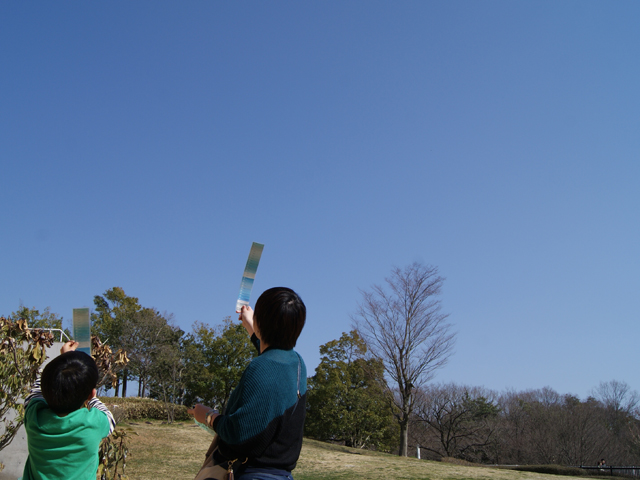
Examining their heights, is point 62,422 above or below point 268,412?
below

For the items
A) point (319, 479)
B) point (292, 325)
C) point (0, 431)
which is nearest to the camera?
point (292, 325)

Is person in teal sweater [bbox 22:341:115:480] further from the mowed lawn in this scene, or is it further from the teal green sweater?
the mowed lawn

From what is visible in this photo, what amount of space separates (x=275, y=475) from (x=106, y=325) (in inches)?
1343

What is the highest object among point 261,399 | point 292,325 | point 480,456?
point 292,325

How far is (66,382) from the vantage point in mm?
2014

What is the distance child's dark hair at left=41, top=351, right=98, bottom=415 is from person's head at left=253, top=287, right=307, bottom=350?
2.80ft

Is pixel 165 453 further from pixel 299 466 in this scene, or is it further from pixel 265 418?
pixel 265 418

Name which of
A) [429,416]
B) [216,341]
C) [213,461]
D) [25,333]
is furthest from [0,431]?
[429,416]

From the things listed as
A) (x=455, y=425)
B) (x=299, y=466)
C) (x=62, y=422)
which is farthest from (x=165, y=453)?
(x=455, y=425)

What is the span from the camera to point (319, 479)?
10.6 meters

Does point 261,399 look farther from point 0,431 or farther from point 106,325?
point 106,325

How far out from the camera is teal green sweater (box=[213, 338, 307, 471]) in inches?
59.7

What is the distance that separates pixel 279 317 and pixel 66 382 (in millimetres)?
1011

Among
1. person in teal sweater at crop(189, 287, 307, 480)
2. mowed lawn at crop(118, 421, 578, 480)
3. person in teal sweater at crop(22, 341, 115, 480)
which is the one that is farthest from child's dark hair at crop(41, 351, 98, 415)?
mowed lawn at crop(118, 421, 578, 480)
